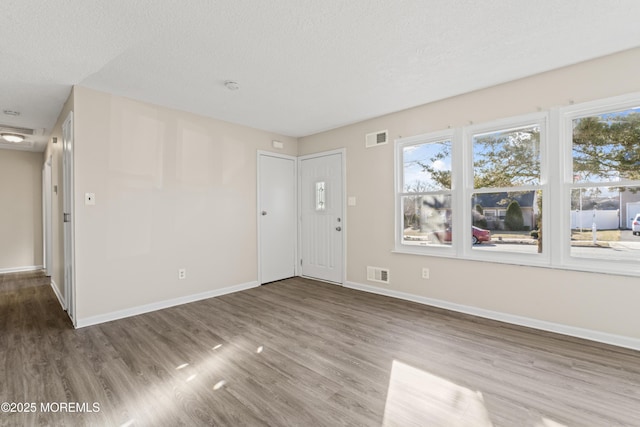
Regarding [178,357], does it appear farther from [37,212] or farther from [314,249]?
[37,212]

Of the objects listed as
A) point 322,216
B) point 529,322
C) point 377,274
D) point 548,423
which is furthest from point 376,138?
point 548,423

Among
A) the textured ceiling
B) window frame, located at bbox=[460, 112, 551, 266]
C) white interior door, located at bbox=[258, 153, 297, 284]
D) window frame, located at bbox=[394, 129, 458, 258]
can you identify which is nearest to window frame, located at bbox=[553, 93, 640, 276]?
window frame, located at bbox=[460, 112, 551, 266]

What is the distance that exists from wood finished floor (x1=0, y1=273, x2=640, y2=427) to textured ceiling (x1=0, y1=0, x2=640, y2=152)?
8.01 ft

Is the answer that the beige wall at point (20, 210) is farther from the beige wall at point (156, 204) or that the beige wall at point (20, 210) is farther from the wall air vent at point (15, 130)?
the beige wall at point (156, 204)

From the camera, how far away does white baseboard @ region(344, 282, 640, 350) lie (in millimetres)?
2427

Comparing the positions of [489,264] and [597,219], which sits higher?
[597,219]

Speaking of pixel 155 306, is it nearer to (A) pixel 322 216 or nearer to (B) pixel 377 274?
(A) pixel 322 216

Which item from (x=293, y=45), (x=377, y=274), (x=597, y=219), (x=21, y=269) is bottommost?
(x=21, y=269)

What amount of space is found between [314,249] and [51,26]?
12.8 ft

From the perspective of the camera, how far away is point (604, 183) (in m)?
2.55

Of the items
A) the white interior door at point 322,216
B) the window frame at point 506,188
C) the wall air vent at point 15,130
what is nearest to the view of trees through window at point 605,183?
the window frame at point 506,188

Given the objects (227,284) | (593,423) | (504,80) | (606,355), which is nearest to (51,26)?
(227,284)

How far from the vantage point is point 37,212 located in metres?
5.76

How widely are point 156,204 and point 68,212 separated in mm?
851
